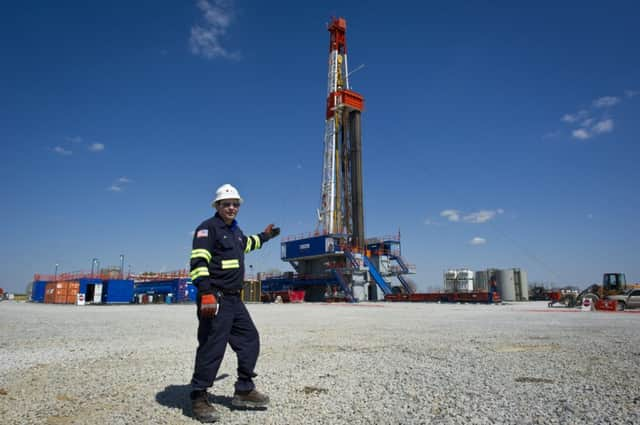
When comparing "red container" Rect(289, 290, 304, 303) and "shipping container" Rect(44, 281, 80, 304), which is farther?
A: "red container" Rect(289, 290, 304, 303)

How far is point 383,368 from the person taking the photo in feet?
15.3

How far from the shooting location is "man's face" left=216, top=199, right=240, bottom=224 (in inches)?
144

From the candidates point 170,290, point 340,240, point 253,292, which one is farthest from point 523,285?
point 170,290

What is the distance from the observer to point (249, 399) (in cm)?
329

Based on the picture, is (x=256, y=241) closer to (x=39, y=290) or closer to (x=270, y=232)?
(x=270, y=232)

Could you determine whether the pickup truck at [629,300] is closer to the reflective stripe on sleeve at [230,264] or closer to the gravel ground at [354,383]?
the gravel ground at [354,383]

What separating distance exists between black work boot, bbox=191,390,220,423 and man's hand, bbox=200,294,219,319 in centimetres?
58

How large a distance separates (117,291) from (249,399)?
124 feet

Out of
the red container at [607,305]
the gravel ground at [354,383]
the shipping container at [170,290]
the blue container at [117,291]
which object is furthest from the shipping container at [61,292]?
the red container at [607,305]

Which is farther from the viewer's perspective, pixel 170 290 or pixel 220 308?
pixel 170 290

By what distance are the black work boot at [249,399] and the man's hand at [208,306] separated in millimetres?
693

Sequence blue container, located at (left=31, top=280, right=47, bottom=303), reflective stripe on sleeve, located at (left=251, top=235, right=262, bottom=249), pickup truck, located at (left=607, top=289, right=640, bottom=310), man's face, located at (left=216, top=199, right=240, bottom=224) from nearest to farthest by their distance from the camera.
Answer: man's face, located at (left=216, top=199, right=240, bottom=224) → reflective stripe on sleeve, located at (left=251, top=235, right=262, bottom=249) → pickup truck, located at (left=607, top=289, right=640, bottom=310) → blue container, located at (left=31, top=280, right=47, bottom=303)

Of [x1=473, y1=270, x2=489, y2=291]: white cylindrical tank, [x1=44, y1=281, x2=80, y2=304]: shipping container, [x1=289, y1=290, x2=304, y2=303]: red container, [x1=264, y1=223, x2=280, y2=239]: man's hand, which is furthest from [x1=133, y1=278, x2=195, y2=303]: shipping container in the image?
[x1=264, y1=223, x2=280, y2=239]: man's hand

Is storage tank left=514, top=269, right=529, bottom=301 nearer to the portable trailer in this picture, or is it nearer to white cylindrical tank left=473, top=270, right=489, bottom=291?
white cylindrical tank left=473, top=270, right=489, bottom=291
